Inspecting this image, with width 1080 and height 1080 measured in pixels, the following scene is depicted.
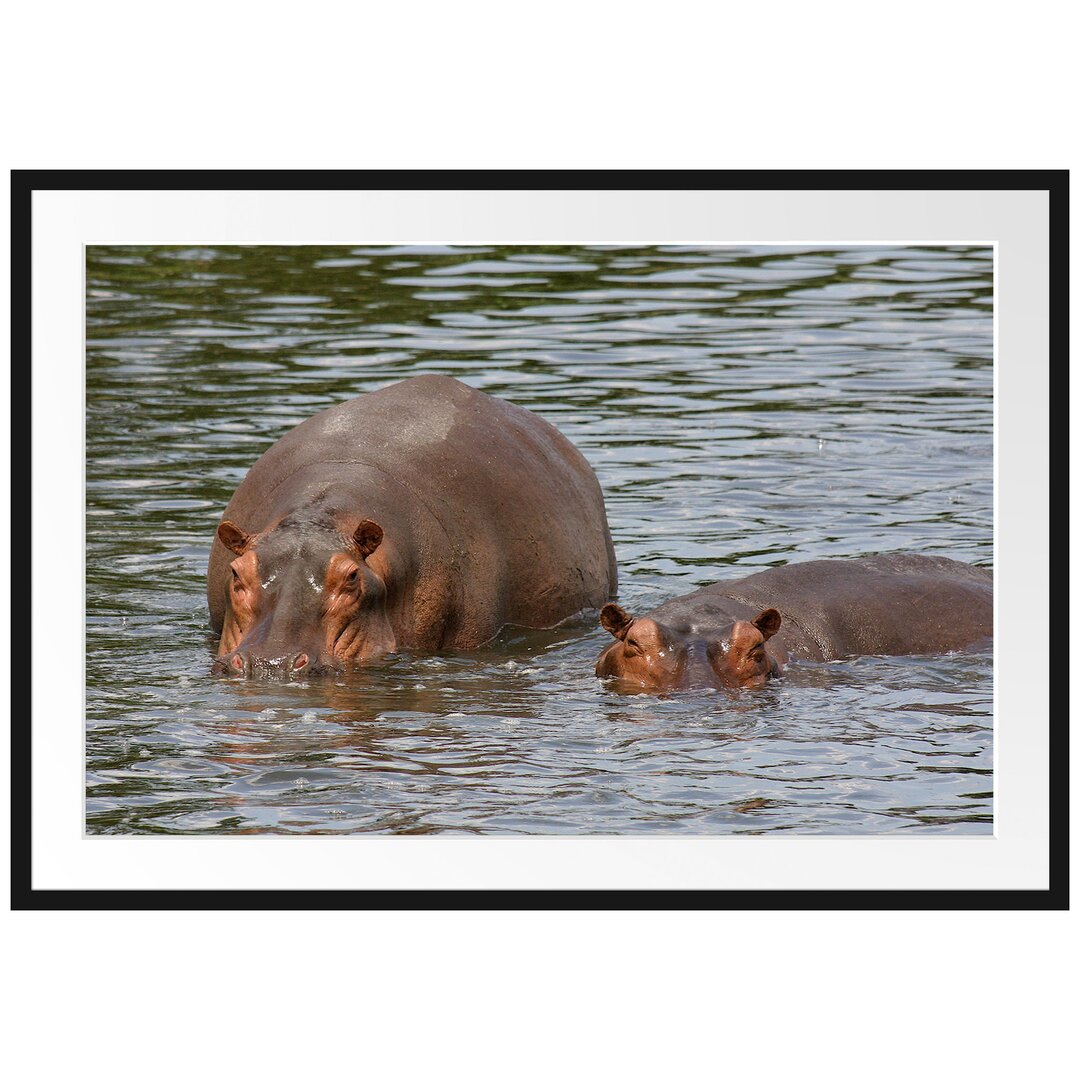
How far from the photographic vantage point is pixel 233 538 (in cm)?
1055

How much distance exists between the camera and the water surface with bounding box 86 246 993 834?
8883 millimetres

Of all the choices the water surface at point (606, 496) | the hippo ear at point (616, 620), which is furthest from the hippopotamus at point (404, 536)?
the hippo ear at point (616, 620)

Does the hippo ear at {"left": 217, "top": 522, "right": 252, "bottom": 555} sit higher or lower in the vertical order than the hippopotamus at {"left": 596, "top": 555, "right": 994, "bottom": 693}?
higher

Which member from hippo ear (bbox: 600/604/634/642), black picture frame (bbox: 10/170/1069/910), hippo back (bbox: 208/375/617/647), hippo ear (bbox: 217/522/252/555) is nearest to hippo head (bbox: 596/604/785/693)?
hippo ear (bbox: 600/604/634/642)

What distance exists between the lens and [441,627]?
1123cm

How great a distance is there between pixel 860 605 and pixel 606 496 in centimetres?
373

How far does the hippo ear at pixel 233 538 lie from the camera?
10492 millimetres

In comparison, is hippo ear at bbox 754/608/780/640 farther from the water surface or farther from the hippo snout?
the hippo snout

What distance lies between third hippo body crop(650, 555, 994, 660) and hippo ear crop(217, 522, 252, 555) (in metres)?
1.99

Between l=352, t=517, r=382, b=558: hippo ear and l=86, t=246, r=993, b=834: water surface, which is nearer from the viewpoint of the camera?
l=86, t=246, r=993, b=834: water surface

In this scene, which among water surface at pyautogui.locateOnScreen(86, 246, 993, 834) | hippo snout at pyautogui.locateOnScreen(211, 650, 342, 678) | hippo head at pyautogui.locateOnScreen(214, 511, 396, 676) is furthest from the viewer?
hippo head at pyautogui.locateOnScreen(214, 511, 396, 676)
